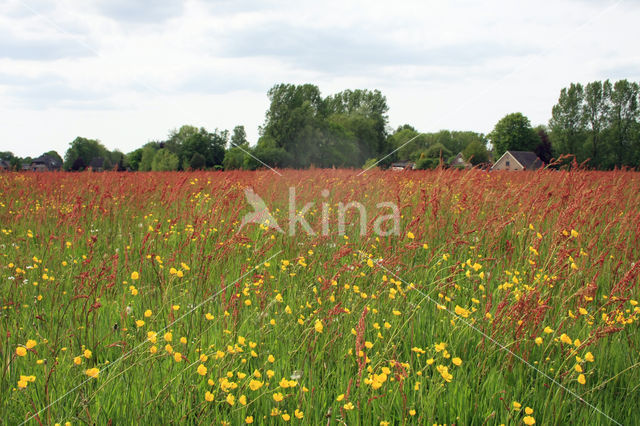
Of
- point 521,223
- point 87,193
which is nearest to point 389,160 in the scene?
point 521,223

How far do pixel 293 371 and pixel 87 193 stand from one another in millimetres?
5924

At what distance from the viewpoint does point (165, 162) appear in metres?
14.0

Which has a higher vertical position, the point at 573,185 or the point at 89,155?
the point at 89,155

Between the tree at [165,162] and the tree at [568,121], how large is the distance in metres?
34.7

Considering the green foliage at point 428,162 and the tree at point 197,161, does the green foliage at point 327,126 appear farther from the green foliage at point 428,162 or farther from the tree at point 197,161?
the tree at point 197,161

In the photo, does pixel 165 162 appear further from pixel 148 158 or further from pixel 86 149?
pixel 86 149

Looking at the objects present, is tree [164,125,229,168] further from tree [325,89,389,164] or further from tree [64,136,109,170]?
tree [64,136,109,170]

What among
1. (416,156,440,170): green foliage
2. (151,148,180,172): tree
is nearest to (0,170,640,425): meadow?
(416,156,440,170): green foliage

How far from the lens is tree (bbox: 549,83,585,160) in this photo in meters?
38.3

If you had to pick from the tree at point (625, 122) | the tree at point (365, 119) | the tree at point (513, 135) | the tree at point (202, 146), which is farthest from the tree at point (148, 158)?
the tree at point (625, 122)

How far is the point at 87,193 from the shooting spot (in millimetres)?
6816

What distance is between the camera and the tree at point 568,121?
3828cm

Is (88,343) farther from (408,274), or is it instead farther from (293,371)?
(408,274)

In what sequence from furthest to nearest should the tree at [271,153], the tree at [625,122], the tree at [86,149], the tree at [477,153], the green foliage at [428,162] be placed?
the tree at [86,149] → the tree at [625,122] → the tree at [477,153] → the green foliage at [428,162] → the tree at [271,153]
